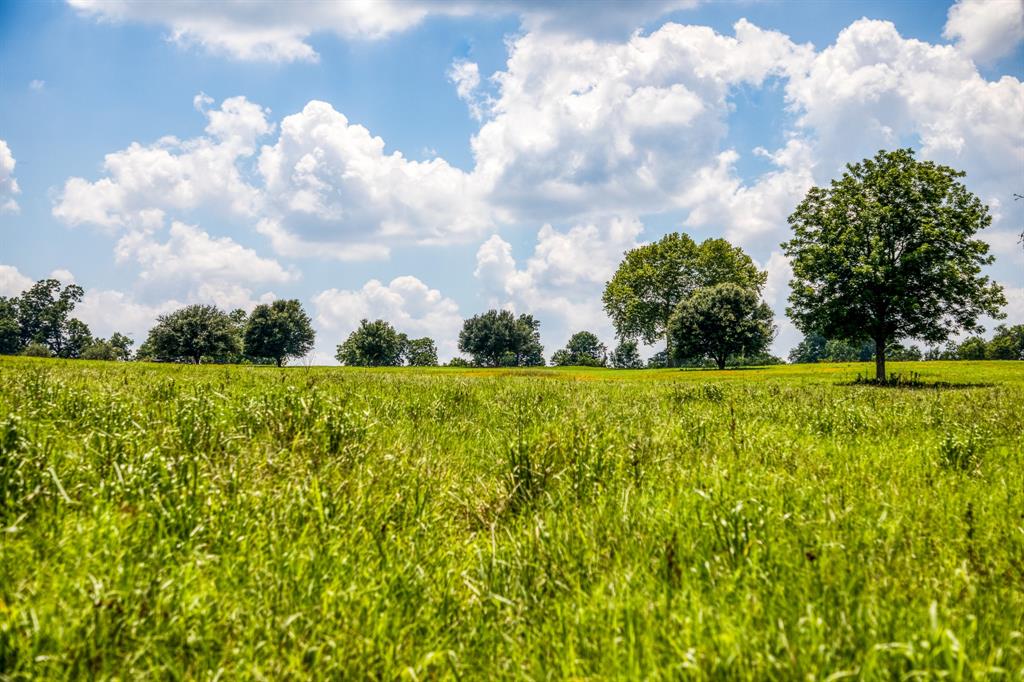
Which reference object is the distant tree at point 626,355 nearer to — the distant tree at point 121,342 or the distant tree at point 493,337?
the distant tree at point 493,337

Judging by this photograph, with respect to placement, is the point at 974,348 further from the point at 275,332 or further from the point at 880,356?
the point at 275,332

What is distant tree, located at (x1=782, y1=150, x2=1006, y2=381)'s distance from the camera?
1302 inches

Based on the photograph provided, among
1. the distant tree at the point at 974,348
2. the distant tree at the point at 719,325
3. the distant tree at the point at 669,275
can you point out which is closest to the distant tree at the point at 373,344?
the distant tree at the point at 669,275

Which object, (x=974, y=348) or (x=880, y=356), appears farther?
(x=974, y=348)

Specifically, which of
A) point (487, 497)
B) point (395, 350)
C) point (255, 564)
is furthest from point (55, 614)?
point (395, 350)

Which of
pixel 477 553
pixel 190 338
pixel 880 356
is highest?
pixel 190 338

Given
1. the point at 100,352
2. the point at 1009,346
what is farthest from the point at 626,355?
the point at 100,352

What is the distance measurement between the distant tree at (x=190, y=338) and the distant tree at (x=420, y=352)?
237 feet

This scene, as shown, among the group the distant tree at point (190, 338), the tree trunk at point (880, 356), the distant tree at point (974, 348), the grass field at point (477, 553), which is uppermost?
the distant tree at point (974, 348)

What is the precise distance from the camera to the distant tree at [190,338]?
90750 millimetres

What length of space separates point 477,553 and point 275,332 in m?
116

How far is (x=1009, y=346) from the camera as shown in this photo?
5276 inches

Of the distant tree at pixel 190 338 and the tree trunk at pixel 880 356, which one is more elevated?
the distant tree at pixel 190 338

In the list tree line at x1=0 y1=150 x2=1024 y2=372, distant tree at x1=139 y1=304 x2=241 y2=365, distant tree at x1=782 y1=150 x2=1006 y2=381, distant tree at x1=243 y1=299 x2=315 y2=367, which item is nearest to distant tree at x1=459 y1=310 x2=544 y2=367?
tree line at x1=0 y1=150 x2=1024 y2=372
